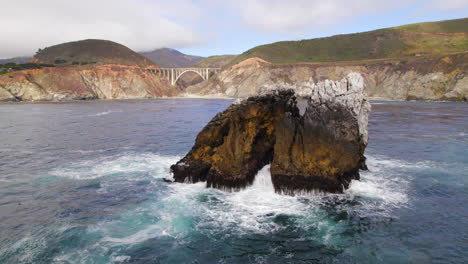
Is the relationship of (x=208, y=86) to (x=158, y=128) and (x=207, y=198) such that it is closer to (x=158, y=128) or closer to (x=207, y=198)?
(x=158, y=128)

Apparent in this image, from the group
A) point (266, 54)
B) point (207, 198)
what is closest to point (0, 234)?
point (207, 198)

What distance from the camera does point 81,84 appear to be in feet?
457

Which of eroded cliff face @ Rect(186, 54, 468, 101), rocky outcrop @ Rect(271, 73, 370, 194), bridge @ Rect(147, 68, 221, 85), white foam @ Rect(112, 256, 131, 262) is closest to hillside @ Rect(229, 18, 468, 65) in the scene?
eroded cliff face @ Rect(186, 54, 468, 101)

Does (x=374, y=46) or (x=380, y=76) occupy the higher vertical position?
(x=374, y=46)

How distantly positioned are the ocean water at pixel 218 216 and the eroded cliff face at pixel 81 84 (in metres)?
121

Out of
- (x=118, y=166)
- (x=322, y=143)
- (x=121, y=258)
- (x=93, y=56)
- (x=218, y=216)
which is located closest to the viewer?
(x=121, y=258)

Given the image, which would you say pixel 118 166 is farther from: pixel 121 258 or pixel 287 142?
pixel 287 142

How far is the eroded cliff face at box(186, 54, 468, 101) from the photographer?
102238 mm

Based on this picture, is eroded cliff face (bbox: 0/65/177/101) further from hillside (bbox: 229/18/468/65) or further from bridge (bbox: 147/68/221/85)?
hillside (bbox: 229/18/468/65)

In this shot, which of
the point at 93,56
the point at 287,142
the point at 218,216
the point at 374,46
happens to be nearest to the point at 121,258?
the point at 218,216

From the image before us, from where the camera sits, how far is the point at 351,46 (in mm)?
178375

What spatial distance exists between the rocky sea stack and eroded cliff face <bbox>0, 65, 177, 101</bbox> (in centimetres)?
13415

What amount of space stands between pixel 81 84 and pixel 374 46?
158 metres

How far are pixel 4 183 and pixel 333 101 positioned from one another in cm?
2161
